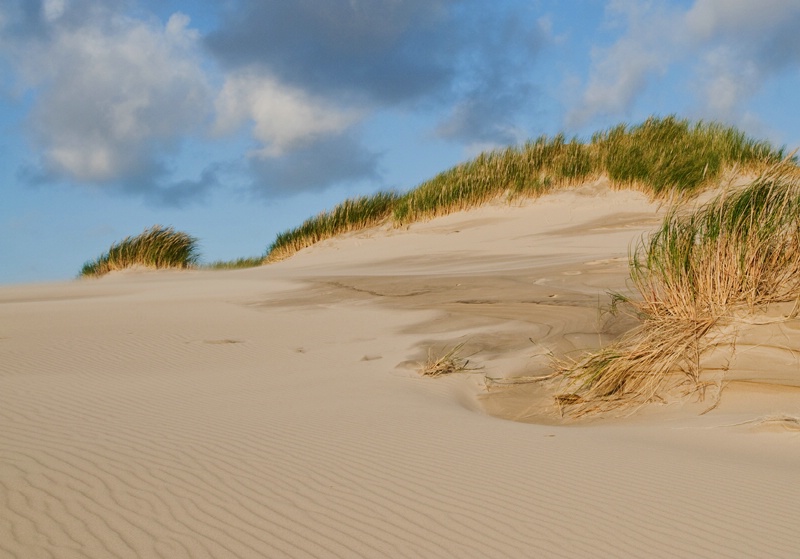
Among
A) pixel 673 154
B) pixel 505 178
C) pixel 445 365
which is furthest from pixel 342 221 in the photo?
pixel 445 365

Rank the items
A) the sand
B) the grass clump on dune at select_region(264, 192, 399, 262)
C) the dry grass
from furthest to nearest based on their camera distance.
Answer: the grass clump on dune at select_region(264, 192, 399, 262) < the dry grass < the sand

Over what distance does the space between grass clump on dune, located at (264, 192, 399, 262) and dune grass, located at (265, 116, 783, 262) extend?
0.03 meters

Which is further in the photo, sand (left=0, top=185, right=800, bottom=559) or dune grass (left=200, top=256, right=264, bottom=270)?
dune grass (left=200, top=256, right=264, bottom=270)

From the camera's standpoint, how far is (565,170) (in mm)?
18641

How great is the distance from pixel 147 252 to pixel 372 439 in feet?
53.4

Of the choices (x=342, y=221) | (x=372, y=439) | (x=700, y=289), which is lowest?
(x=372, y=439)

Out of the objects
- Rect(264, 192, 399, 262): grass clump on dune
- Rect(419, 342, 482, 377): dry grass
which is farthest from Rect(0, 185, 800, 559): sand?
Rect(264, 192, 399, 262): grass clump on dune

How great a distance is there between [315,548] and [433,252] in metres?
13.6

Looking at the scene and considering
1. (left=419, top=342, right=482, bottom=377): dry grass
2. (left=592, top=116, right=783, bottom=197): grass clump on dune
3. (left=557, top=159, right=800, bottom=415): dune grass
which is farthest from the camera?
(left=592, top=116, right=783, bottom=197): grass clump on dune

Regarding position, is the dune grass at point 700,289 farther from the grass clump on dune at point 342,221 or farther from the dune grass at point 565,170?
the grass clump on dune at point 342,221

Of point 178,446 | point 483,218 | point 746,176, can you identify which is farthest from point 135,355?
point 746,176

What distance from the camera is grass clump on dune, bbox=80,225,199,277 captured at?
755 inches

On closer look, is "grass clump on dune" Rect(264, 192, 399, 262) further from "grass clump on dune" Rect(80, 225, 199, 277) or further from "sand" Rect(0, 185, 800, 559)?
"sand" Rect(0, 185, 800, 559)

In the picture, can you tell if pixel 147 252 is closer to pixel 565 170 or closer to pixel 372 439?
pixel 565 170
